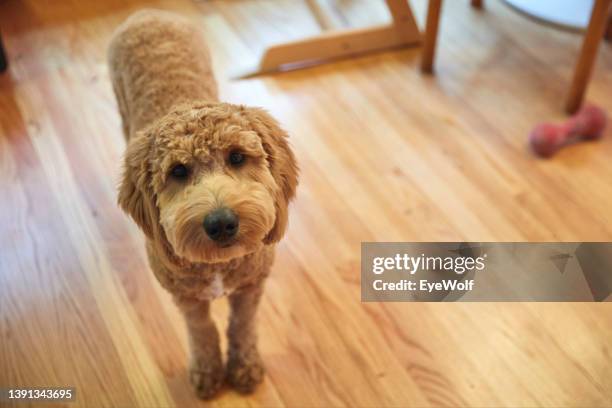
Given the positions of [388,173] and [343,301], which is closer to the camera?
[343,301]

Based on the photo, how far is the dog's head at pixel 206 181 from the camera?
1.00 m

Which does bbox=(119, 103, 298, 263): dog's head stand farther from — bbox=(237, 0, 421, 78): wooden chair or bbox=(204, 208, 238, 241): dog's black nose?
bbox=(237, 0, 421, 78): wooden chair

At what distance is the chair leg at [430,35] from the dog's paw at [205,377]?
54.9 inches

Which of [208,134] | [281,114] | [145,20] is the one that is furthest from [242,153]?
[281,114]

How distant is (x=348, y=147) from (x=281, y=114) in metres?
0.28

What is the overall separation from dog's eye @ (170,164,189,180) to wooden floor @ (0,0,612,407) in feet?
2.01

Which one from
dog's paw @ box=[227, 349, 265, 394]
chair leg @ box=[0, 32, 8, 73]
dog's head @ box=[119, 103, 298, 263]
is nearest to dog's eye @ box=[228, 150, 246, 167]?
dog's head @ box=[119, 103, 298, 263]

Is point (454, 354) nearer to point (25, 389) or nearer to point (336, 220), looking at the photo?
point (336, 220)

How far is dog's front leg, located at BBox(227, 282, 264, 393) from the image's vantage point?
1.38 m

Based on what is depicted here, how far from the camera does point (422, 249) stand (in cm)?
168

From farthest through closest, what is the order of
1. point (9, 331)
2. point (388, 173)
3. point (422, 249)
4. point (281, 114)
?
1. point (281, 114)
2. point (388, 173)
3. point (422, 249)
4. point (9, 331)

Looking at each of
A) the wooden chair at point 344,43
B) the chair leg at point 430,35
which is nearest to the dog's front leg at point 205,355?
the wooden chair at point 344,43

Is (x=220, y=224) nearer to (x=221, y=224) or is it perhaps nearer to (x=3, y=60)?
(x=221, y=224)

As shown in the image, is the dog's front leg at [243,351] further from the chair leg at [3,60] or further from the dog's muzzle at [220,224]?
the chair leg at [3,60]
